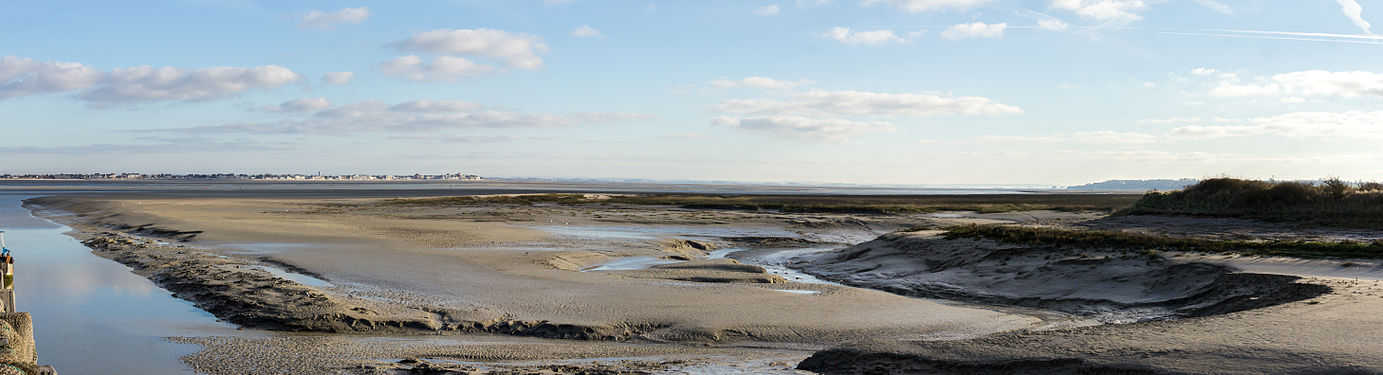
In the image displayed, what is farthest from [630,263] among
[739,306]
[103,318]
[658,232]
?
[658,232]

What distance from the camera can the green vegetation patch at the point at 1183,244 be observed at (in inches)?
648

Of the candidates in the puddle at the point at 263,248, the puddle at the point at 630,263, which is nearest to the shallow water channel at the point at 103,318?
the puddle at the point at 263,248

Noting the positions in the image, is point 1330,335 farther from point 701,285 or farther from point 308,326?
point 308,326

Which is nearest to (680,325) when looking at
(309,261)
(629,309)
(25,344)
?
(629,309)

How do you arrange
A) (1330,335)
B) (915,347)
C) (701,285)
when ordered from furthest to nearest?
(701,285)
(915,347)
(1330,335)

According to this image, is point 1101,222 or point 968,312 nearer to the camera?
point 968,312

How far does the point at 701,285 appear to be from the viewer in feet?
54.0

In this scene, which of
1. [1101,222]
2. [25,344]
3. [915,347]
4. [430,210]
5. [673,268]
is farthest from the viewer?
[430,210]

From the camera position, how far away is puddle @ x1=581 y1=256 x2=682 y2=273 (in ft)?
65.6

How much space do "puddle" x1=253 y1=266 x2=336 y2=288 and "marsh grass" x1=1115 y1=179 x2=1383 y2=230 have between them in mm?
27681

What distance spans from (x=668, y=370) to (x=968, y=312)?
251 inches

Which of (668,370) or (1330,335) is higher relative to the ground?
(1330,335)

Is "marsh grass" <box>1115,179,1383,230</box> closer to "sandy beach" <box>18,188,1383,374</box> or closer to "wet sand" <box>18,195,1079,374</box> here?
"sandy beach" <box>18,188,1383,374</box>

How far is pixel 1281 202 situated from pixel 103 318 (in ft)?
114
